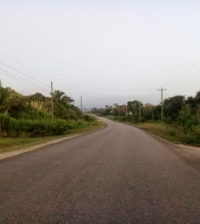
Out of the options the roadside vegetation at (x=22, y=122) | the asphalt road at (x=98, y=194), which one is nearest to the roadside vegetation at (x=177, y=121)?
the roadside vegetation at (x=22, y=122)

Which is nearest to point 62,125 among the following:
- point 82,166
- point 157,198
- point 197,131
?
point 197,131

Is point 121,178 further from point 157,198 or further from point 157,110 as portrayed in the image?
point 157,110

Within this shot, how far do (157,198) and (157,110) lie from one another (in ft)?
263

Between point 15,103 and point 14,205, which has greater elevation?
point 15,103

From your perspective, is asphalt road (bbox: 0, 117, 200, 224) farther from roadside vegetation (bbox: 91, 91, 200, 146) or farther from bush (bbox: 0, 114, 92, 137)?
bush (bbox: 0, 114, 92, 137)

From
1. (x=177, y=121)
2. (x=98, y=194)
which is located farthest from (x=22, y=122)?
(x=98, y=194)

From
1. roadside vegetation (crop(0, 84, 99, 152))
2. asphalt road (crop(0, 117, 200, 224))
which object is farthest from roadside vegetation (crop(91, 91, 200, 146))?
asphalt road (crop(0, 117, 200, 224))

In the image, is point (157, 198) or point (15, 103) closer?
point (157, 198)

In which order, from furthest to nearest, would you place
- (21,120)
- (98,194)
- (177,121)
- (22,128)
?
(177,121) → (21,120) → (22,128) → (98,194)

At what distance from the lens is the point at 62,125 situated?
38.6 metres

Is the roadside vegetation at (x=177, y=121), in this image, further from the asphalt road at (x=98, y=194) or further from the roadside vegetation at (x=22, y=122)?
the asphalt road at (x=98, y=194)

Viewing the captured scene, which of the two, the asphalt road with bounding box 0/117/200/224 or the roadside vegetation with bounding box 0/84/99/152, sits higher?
the roadside vegetation with bounding box 0/84/99/152

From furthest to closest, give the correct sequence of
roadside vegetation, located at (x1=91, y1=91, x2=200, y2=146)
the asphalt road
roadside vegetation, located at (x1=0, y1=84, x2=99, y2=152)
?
roadside vegetation, located at (x1=0, y1=84, x2=99, y2=152)
roadside vegetation, located at (x1=91, y1=91, x2=200, y2=146)
the asphalt road

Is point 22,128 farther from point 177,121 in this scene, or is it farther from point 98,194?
point 98,194
